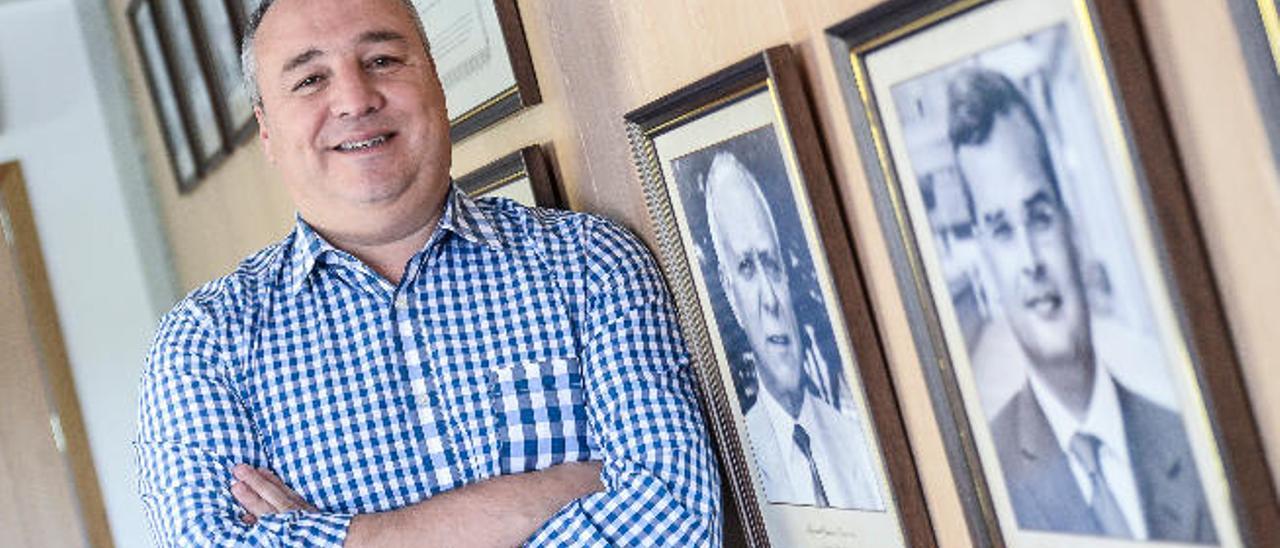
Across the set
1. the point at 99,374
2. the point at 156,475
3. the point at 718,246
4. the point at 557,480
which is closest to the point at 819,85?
the point at 718,246

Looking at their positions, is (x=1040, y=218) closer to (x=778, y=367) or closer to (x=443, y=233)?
(x=778, y=367)

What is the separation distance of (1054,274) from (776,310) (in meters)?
0.47

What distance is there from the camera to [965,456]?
1.26 metres

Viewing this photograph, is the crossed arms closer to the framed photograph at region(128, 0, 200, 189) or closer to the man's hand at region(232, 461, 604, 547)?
the man's hand at region(232, 461, 604, 547)

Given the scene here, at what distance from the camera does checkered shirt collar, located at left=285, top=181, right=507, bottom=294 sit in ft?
6.39

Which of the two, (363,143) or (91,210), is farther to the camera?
(91,210)

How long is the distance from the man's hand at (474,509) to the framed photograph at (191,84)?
6.76 feet

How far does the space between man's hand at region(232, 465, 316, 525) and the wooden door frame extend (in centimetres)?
370

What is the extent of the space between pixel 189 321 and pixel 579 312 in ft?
1.55

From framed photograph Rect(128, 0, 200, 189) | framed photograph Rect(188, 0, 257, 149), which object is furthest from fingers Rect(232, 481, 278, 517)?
framed photograph Rect(128, 0, 200, 189)

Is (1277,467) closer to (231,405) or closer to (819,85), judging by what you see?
(819,85)

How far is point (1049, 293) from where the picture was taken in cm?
109

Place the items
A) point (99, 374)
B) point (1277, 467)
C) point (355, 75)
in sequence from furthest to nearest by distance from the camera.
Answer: point (99, 374) < point (355, 75) < point (1277, 467)

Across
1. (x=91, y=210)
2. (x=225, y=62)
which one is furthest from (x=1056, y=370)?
(x=91, y=210)
